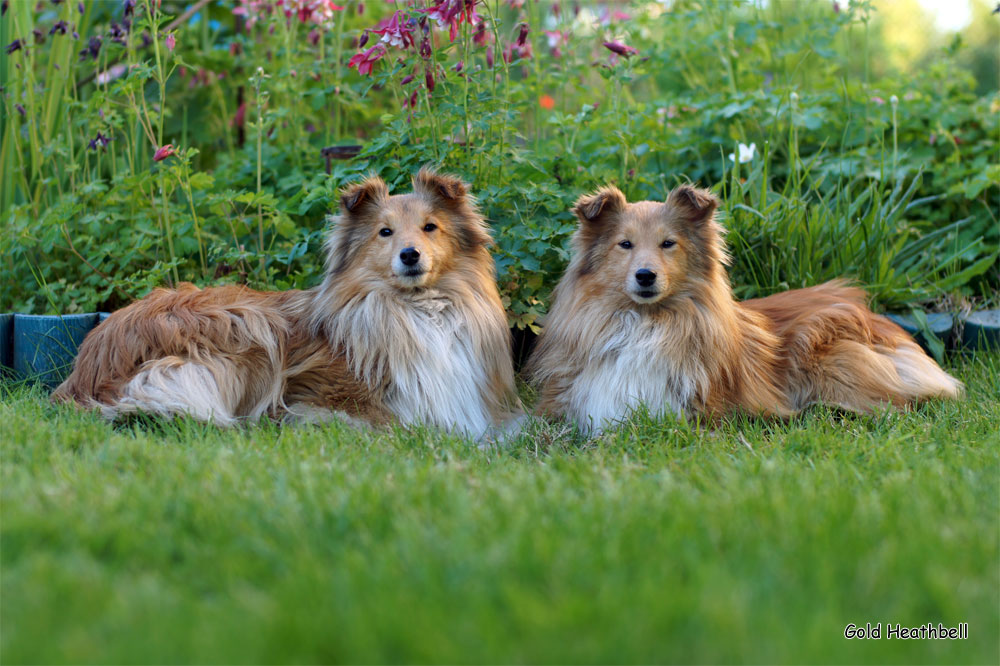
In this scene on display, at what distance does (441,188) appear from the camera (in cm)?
454

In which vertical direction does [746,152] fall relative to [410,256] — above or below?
above

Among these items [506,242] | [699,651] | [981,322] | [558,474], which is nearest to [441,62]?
[506,242]

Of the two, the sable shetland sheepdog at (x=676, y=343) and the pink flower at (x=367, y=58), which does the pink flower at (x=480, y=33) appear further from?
the sable shetland sheepdog at (x=676, y=343)

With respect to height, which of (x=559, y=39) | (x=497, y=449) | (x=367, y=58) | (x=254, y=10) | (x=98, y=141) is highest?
(x=254, y=10)

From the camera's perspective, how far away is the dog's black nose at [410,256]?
4340 millimetres

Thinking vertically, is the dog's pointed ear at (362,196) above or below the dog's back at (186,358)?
above

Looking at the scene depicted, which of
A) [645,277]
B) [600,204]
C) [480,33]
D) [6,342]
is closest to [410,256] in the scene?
[600,204]

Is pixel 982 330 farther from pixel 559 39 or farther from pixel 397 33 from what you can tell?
pixel 397 33

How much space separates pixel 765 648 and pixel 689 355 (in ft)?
7.76

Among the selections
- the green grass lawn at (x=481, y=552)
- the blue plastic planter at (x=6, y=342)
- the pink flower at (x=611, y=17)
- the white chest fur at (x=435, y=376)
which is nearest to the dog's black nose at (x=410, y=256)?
the white chest fur at (x=435, y=376)

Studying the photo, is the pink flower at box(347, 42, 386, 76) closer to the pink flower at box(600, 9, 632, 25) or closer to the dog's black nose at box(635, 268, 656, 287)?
the dog's black nose at box(635, 268, 656, 287)

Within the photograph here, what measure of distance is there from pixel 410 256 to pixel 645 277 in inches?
42.2

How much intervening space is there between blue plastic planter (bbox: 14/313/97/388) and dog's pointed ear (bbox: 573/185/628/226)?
2.68 metres

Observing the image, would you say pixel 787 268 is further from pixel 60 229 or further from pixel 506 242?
pixel 60 229
